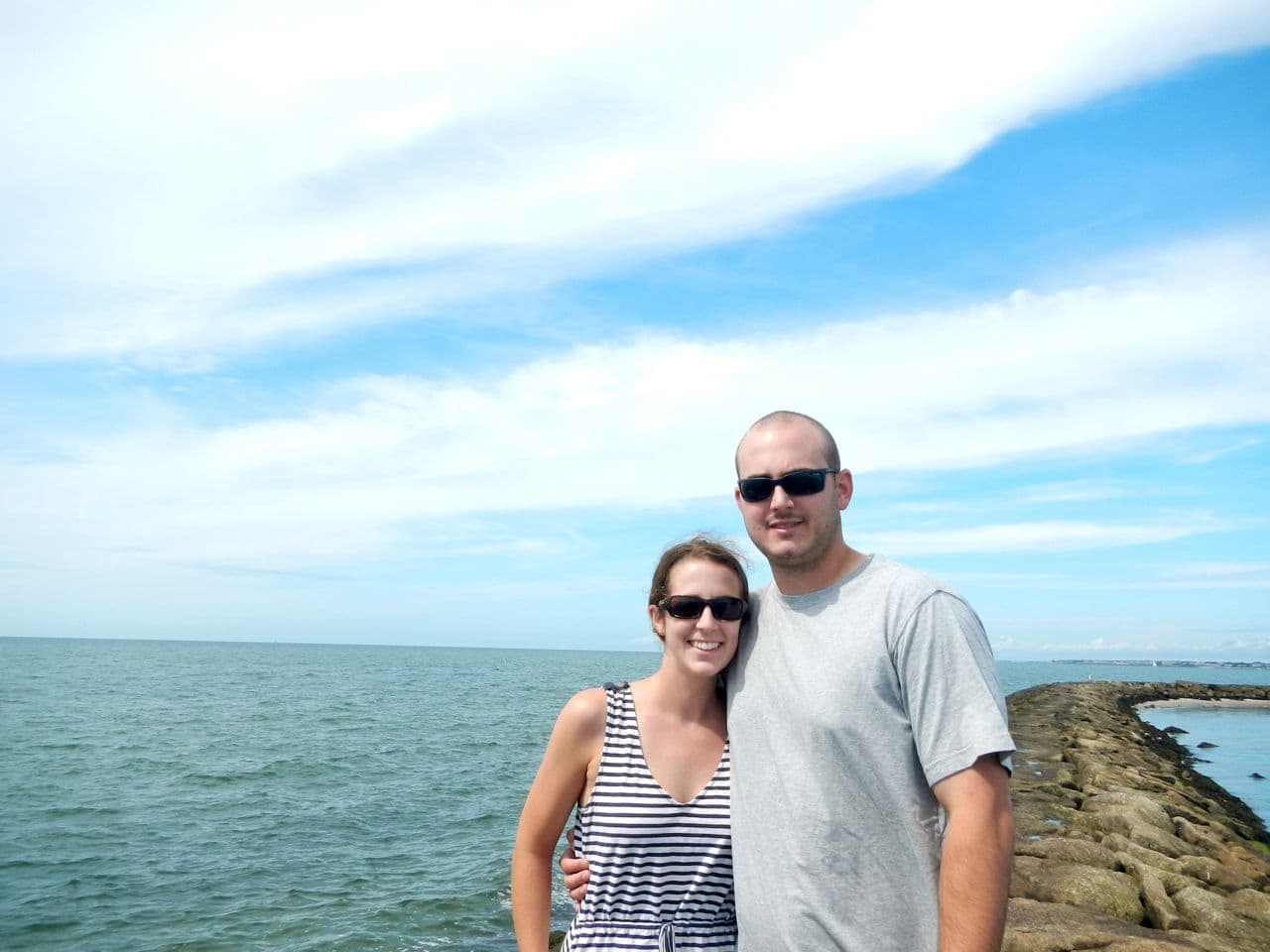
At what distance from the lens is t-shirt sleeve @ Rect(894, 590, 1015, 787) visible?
2660mm

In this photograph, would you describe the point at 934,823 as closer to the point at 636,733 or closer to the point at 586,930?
the point at 636,733

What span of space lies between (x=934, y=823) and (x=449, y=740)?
98.2 ft

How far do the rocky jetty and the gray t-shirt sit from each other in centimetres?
Result: 503

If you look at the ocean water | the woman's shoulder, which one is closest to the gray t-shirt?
the woman's shoulder

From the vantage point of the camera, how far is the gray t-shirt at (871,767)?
2732 mm

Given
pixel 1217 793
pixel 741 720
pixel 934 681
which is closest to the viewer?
pixel 934 681

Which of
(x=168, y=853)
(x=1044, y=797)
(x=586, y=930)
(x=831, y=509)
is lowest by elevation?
(x=168, y=853)

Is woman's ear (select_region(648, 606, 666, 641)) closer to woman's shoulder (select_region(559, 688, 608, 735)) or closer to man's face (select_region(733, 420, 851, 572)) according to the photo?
woman's shoulder (select_region(559, 688, 608, 735))

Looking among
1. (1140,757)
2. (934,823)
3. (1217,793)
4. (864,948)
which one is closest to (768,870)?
(864,948)

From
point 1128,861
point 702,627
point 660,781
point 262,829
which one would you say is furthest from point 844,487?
point 262,829

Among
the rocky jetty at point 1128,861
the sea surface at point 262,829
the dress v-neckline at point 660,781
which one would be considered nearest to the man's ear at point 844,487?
the dress v-neckline at point 660,781

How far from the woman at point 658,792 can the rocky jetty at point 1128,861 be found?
4.88 m

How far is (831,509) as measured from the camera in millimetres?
3205

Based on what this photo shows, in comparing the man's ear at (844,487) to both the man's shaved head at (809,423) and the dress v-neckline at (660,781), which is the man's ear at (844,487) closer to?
the man's shaved head at (809,423)
